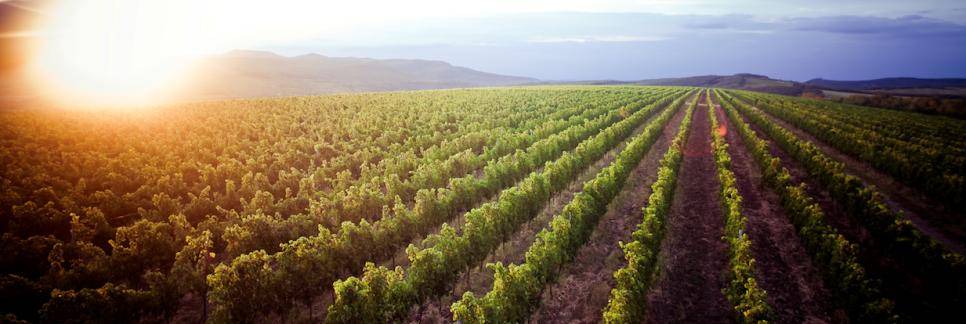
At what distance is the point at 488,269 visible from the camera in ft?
48.1

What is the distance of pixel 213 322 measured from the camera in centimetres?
986

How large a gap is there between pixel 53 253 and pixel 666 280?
19.3 m

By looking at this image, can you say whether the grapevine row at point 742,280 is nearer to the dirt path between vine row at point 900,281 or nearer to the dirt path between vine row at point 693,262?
the dirt path between vine row at point 693,262

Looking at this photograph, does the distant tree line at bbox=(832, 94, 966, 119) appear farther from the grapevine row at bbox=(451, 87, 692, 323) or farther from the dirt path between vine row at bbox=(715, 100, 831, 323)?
the grapevine row at bbox=(451, 87, 692, 323)

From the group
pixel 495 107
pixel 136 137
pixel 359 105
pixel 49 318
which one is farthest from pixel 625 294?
pixel 359 105

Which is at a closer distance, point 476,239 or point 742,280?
point 742,280

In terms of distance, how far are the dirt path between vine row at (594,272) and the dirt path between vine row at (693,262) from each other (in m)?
1.55

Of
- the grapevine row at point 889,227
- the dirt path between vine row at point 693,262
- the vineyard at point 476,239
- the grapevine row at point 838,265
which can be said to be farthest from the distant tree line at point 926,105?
the grapevine row at point 838,265

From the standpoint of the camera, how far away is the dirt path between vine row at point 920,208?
58.5 feet

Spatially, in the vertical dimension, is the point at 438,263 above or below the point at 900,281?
above

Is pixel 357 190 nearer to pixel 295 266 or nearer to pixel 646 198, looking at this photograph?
pixel 295 266

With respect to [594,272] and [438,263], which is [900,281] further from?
[438,263]

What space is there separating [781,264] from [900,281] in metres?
3.60

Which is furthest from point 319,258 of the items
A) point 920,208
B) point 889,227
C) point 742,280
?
point 920,208
